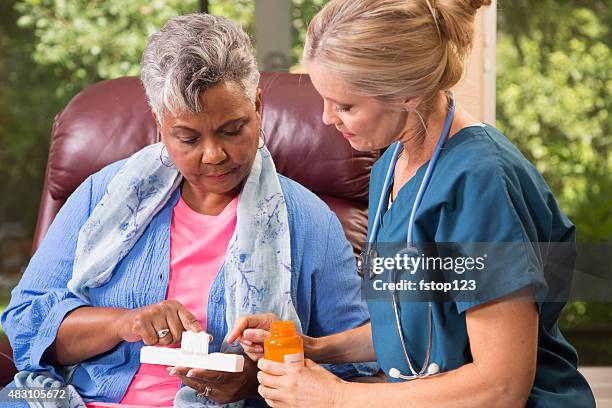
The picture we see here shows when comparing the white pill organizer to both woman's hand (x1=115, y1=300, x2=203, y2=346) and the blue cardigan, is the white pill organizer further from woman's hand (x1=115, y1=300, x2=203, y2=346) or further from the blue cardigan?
the blue cardigan

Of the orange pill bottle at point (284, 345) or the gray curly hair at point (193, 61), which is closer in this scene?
the orange pill bottle at point (284, 345)

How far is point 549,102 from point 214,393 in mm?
1899

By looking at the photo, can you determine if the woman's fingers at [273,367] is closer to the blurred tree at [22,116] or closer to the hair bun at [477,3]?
the hair bun at [477,3]

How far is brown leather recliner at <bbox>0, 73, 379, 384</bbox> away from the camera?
2.02 m

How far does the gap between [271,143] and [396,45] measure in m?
0.82

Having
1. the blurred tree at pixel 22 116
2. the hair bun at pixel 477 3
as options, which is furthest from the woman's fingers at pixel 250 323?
the blurred tree at pixel 22 116

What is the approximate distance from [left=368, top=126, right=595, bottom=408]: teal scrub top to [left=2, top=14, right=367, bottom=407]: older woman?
0.38 metres

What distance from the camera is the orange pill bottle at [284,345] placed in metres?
1.37

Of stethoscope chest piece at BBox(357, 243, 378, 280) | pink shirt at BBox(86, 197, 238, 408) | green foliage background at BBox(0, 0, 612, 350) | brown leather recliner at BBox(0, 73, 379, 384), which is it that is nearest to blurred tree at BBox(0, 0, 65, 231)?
green foliage background at BBox(0, 0, 612, 350)

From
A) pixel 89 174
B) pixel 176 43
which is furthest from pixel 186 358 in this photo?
pixel 89 174

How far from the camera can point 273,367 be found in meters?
1.38

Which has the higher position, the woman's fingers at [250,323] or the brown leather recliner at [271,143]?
the brown leather recliner at [271,143]

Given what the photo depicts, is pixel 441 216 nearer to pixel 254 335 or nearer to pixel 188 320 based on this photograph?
pixel 254 335

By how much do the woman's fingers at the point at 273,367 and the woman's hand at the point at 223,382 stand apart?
25 cm
